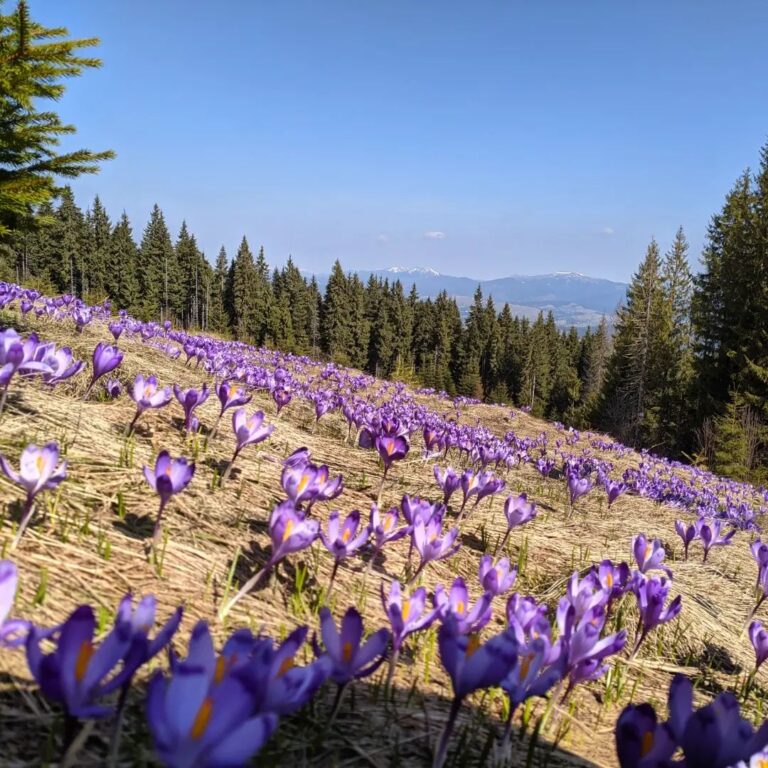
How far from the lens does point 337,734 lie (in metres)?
1.30

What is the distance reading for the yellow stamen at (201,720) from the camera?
2.52 feet

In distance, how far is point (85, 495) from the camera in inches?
86.1

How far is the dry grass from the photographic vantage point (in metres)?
1.30

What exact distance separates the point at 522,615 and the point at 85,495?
65.4 inches

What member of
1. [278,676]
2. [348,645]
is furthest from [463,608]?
[278,676]

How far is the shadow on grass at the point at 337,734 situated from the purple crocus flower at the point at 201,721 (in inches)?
12.5

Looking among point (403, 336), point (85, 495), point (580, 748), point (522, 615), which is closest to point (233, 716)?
point (522, 615)

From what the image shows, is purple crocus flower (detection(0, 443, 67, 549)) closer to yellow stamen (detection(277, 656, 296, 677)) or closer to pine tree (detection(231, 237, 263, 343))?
yellow stamen (detection(277, 656, 296, 677))

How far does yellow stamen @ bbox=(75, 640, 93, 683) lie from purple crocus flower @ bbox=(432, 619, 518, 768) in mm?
635

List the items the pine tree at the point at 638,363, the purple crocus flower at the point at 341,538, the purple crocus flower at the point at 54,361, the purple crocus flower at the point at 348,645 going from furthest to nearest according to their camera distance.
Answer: the pine tree at the point at 638,363 → the purple crocus flower at the point at 54,361 → the purple crocus flower at the point at 341,538 → the purple crocus flower at the point at 348,645

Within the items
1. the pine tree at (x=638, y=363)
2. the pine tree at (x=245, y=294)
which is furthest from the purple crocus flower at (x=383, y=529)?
the pine tree at (x=245, y=294)

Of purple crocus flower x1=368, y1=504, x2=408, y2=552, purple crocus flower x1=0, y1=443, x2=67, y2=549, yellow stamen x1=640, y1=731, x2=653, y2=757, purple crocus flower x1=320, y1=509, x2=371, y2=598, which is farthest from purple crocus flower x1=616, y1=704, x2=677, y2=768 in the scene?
purple crocus flower x1=0, y1=443, x2=67, y2=549

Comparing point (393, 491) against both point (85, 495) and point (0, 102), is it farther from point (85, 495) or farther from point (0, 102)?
point (0, 102)

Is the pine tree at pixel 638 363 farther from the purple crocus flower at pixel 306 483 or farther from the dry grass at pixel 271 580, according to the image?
the purple crocus flower at pixel 306 483
